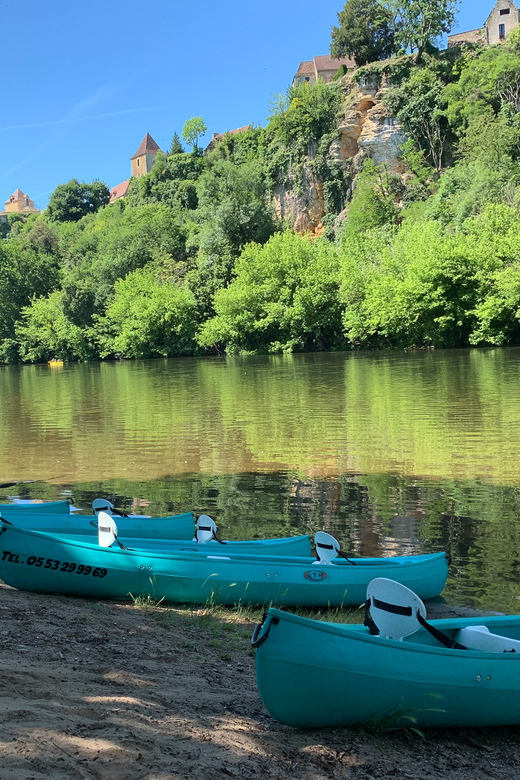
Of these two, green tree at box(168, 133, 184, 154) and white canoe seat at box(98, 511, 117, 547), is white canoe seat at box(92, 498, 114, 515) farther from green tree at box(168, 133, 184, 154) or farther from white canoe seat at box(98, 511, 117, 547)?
green tree at box(168, 133, 184, 154)

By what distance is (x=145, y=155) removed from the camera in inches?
5310

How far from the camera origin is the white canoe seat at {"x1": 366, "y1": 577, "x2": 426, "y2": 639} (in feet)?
14.4

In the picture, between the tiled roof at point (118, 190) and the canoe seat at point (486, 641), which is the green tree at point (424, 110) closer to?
the canoe seat at point (486, 641)

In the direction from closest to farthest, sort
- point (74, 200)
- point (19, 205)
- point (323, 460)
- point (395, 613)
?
point (395, 613)
point (323, 460)
point (74, 200)
point (19, 205)

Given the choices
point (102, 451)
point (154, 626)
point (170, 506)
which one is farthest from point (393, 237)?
point (154, 626)

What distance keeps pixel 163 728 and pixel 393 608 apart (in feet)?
5.04

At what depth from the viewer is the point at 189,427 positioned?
19625 mm

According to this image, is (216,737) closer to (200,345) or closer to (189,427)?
(189,427)

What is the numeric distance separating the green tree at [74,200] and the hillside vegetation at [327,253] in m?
48.8

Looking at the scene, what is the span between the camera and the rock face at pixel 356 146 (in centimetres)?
6362

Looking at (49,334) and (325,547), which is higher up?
(49,334)

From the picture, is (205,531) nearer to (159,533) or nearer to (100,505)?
Answer: (159,533)

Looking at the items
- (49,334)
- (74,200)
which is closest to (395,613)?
(49,334)

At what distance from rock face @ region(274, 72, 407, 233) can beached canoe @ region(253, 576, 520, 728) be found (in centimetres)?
6330
